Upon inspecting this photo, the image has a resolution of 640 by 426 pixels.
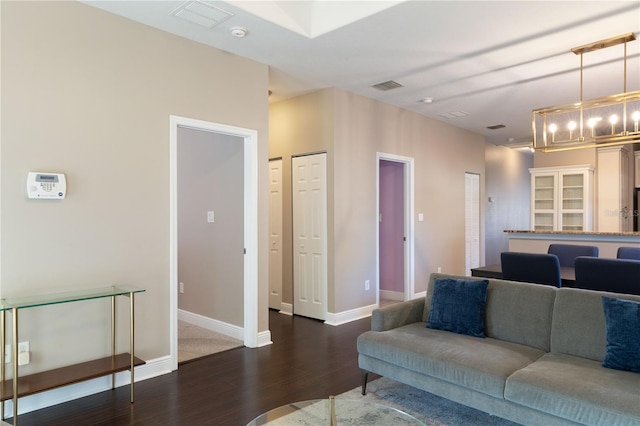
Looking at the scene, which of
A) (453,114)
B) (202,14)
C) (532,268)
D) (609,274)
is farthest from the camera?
(453,114)

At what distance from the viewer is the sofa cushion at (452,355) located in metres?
2.35

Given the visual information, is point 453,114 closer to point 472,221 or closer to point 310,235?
point 472,221

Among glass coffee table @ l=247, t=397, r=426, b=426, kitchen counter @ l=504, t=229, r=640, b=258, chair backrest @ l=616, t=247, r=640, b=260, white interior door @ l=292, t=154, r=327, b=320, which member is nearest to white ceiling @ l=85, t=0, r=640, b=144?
white interior door @ l=292, t=154, r=327, b=320

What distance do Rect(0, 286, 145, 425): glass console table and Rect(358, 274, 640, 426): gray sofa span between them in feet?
5.60

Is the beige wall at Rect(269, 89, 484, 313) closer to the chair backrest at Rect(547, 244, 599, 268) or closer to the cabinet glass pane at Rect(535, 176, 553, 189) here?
the chair backrest at Rect(547, 244, 599, 268)

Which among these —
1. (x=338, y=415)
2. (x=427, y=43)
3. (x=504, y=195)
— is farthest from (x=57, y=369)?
(x=504, y=195)

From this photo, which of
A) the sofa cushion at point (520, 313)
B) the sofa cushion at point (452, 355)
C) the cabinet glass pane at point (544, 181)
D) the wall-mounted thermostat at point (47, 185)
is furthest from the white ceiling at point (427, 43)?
the cabinet glass pane at point (544, 181)

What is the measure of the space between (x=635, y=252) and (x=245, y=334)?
3936mm

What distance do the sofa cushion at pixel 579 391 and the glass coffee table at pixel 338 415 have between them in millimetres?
628

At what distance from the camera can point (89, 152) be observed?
303 centimetres

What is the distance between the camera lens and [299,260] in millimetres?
5363

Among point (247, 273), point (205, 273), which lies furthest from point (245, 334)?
point (205, 273)

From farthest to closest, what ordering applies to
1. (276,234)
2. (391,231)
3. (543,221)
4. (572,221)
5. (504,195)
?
(504,195)
(543,221)
(572,221)
(391,231)
(276,234)

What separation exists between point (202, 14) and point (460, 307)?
2.86 m
